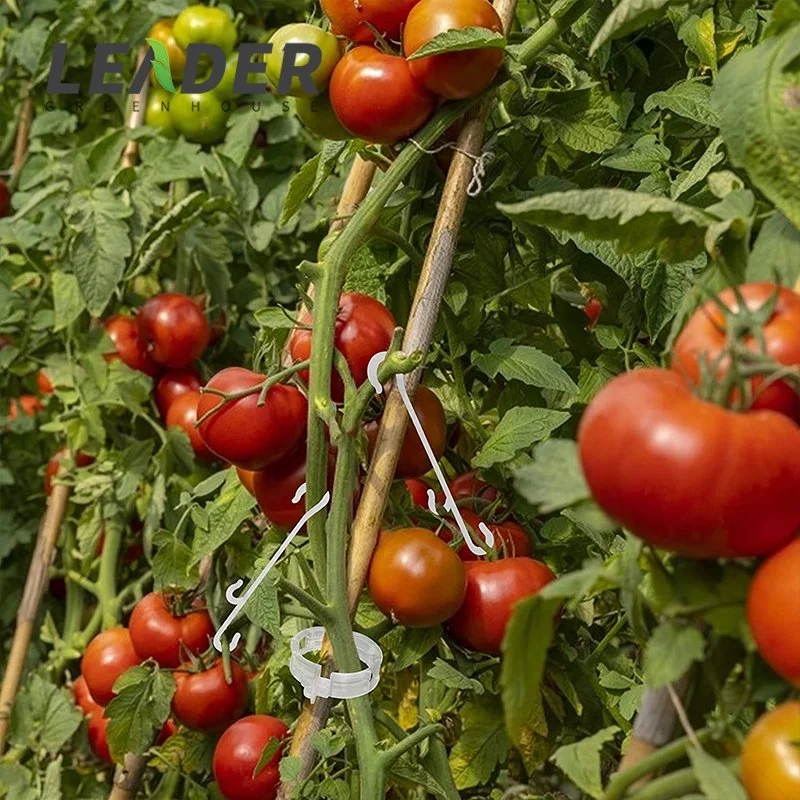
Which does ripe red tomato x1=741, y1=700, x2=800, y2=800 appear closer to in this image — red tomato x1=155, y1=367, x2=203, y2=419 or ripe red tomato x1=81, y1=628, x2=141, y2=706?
ripe red tomato x1=81, y1=628, x2=141, y2=706

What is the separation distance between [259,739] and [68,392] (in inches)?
28.6

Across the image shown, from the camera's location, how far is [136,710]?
3.68ft

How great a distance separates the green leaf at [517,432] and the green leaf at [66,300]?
0.76m

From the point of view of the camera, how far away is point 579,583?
Result: 48 cm

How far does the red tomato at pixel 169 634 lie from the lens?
117cm

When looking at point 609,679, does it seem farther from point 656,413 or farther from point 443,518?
point 656,413

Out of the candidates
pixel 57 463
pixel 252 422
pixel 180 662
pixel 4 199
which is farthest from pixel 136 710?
pixel 4 199

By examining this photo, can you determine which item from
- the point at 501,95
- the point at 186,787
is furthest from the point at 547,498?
the point at 186,787

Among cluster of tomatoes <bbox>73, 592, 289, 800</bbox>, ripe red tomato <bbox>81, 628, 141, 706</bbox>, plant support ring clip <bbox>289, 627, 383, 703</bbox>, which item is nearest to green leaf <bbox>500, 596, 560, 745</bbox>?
plant support ring clip <bbox>289, 627, 383, 703</bbox>

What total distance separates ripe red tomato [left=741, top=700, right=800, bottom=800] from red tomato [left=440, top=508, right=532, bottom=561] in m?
0.45

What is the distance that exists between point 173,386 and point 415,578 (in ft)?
→ 2.60

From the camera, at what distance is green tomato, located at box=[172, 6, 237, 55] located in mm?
1616

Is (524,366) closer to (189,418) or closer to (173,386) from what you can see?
(189,418)

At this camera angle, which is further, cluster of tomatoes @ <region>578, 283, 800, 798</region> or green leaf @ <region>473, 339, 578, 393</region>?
green leaf @ <region>473, 339, 578, 393</region>
